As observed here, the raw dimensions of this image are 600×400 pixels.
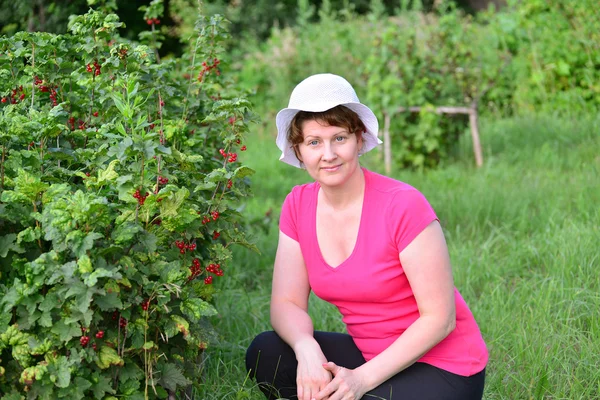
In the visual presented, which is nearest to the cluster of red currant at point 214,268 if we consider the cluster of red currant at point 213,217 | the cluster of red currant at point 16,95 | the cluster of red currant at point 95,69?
the cluster of red currant at point 213,217

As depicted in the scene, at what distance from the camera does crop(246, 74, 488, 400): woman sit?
8.20 ft

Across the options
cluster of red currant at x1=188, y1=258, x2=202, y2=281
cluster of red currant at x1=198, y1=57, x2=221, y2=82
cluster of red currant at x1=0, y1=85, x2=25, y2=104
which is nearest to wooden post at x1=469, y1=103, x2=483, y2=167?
cluster of red currant at x1=198, y1=57, x2=221, y2=82

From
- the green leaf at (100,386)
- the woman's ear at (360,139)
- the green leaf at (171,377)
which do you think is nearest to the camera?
the green leaf at (100,386)

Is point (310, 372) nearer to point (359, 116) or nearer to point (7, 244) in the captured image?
point (359, 116)

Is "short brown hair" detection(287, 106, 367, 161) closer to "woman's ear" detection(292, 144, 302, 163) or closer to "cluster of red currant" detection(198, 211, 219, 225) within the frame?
"woman's ear" detection(292, 144, 302, 163)

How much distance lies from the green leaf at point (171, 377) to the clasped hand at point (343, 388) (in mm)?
510

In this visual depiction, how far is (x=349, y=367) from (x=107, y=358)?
1116 mm

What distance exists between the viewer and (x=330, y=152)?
256 cm

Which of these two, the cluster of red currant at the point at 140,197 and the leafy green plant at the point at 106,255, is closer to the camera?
the leafy green plant at the point at 106,255

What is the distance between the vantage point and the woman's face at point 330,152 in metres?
2.58

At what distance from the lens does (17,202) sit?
2068 millimetres

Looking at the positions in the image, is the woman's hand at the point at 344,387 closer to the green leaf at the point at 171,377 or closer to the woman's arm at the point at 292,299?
the woman's arm at the point at 292,299

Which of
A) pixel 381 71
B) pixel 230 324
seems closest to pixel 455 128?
pixel 381 71

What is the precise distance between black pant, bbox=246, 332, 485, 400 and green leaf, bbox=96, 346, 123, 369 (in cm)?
93
